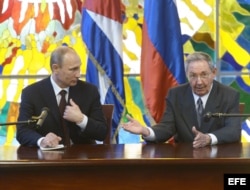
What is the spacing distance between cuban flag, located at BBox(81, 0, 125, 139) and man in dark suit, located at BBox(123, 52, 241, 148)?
0.86 metres

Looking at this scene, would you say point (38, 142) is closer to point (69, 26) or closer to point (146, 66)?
point (146, 66)

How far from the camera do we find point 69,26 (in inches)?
193

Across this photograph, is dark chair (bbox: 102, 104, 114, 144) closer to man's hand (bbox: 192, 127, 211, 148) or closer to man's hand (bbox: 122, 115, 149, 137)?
man's hand (bbox: 122, 115, 149, 137)

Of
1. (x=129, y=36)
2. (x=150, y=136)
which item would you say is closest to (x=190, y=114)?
(x=150, y=136)

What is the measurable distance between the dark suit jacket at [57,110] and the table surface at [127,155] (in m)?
0.30

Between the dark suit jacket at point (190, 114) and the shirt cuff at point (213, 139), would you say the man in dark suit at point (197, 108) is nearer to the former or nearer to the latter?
the dark suit jacket at point (190, 114)

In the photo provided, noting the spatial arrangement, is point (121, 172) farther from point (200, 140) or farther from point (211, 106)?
point (211, 106)

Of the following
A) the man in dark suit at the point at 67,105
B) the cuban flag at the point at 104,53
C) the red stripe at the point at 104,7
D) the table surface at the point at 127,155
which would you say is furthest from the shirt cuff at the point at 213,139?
the red stripe at the point at 104,7

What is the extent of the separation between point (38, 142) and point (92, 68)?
1.34 m

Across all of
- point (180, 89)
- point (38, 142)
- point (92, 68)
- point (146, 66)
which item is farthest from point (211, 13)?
point (38, 142)

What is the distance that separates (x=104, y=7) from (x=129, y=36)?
63cm

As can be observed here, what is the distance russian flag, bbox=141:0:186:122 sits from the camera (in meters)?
4.35

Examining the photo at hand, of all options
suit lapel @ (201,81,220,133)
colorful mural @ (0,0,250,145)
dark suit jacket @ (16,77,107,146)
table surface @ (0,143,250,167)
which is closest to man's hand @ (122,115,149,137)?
table surface @ (0,143,250,167)

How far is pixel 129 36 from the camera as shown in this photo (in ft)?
16.3
